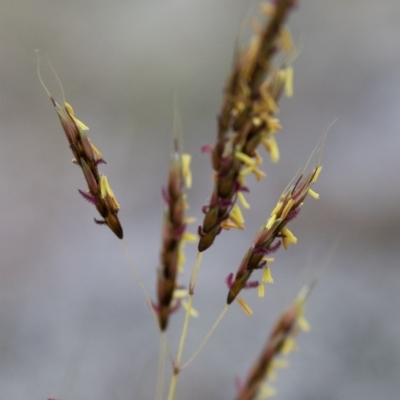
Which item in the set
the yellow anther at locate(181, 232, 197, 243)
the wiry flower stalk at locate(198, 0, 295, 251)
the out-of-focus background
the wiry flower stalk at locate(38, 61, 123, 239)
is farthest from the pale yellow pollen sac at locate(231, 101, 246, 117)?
the out-of-focus background

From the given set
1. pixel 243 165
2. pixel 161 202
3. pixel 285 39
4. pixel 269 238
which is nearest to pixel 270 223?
pixel 269 238

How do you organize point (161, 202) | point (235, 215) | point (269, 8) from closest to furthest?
point (269, 8), point (235, 215), point (161, 202)

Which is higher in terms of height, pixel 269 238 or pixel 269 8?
pixel 269 8

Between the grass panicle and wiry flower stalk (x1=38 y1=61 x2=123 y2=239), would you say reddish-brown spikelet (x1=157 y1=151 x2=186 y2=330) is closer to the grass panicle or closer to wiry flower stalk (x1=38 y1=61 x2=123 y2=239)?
the grass panicle

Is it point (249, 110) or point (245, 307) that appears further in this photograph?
point (245, 307)

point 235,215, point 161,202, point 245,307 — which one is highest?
point 235,215

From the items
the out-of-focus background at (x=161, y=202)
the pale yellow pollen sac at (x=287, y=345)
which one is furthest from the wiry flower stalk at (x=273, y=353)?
the out-of-focus background at (x=161, y=202)

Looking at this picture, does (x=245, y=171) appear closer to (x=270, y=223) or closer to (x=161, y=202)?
(x=270, y=223)
